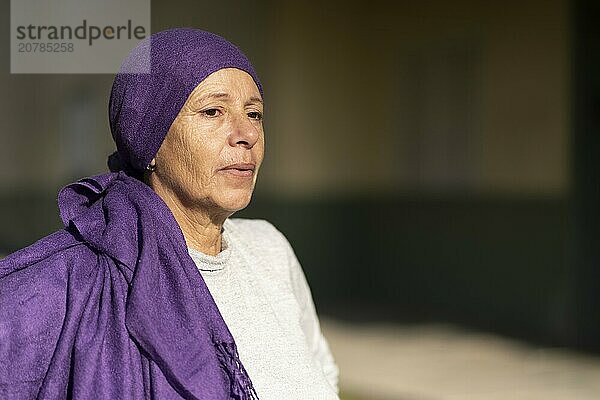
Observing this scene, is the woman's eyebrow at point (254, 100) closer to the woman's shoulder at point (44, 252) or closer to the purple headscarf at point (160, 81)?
the purple headscarf at point (160, 81)

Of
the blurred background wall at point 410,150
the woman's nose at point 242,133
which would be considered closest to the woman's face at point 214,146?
the woman's nose at point 242,133

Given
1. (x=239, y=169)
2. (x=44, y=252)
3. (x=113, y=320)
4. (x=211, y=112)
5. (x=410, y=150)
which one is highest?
(x=410, y=150)

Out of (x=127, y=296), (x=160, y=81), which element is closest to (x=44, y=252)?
(x=127, y=296)

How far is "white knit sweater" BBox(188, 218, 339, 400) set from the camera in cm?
215

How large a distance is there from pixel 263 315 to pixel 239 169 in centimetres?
36

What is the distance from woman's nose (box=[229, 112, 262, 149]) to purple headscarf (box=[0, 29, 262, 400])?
12 centimetres

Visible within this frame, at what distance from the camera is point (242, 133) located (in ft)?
6.97

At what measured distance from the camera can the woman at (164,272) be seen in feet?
6.05

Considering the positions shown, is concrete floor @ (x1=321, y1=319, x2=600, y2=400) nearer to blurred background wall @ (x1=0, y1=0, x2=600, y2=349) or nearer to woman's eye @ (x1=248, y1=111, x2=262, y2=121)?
blurred background wall @ (x1=0, y1=0, x2=600, y2=349)

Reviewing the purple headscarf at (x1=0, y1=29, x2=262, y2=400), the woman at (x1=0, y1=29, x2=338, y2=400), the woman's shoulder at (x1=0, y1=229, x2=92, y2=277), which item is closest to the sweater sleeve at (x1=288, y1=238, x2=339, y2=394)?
the woman at (x1=0, y1=29, x2=338, y2=400)

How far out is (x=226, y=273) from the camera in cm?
228

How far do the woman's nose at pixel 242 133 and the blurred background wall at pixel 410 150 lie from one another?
5131 millimetres

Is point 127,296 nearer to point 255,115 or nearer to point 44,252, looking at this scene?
point 44,252

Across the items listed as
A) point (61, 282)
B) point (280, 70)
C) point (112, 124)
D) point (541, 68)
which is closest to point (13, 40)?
point (112, 124)
